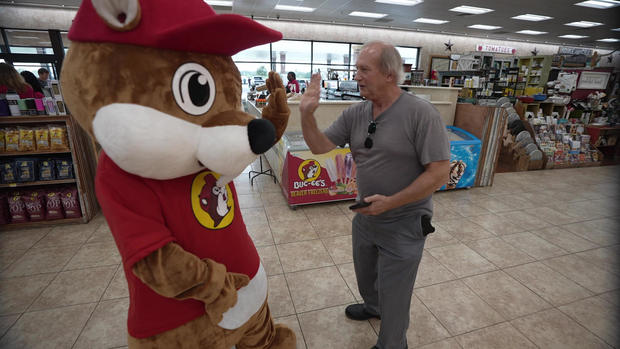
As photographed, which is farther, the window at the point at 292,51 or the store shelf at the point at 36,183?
the window at the point at 292,51

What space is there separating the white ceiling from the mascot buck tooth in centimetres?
816

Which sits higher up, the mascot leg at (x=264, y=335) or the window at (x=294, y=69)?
the window at (x=294, y=69)

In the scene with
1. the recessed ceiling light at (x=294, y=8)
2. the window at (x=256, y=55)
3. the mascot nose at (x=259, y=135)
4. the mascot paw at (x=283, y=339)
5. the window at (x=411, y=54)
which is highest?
the recessed ceiling light at (x=294, y=8)

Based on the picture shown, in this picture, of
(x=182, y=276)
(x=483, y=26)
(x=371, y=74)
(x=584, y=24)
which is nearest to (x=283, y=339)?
(x=182, y=276)

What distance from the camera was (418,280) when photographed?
7.50ft

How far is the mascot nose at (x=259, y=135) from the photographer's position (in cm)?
79

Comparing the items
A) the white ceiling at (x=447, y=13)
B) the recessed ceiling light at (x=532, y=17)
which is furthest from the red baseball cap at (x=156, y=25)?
the recessed ceiling light at (x=532, y=17)

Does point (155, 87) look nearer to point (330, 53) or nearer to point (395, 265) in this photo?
A: point (395, 265)

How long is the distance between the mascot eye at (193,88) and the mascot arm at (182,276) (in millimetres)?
391

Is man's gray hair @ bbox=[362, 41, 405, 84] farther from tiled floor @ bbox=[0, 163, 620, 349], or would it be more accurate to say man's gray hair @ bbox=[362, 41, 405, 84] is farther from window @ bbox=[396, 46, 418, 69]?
window @ bbox=[396, 46, 418, 69]

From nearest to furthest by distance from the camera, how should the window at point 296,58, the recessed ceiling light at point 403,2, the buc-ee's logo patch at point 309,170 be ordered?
the buc-ee's logo patch at point 309,170 → the recessed ceiling light at point 403,2 → the window at point 296,58

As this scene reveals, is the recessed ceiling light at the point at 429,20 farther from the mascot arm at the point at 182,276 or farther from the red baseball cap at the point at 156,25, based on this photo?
the mascot arm at the point at 182,276

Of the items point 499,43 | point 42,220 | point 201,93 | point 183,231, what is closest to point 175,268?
point 183,231

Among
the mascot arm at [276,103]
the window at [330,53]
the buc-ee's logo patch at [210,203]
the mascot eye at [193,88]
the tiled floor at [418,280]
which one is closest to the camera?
the mascot eye at [193,88]
